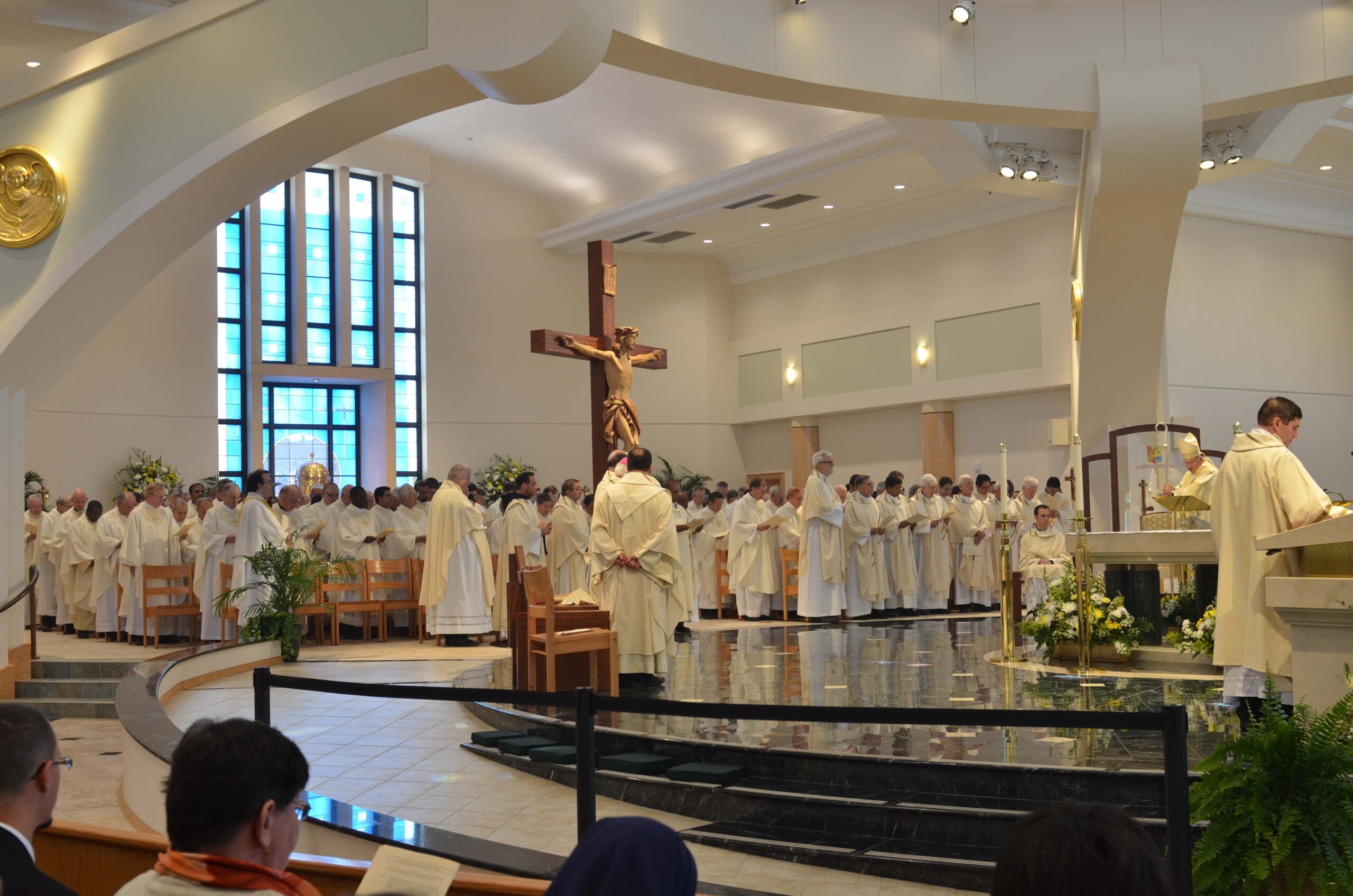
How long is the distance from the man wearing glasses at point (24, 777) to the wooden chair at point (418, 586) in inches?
417

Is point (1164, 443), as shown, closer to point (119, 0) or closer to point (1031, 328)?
point (1031, 328)

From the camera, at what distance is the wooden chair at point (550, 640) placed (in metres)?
7.55

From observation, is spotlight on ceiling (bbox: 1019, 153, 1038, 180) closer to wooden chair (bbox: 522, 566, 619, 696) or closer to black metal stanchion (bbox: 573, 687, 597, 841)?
wooden chair (bbox: 522, 566, 619, 696)

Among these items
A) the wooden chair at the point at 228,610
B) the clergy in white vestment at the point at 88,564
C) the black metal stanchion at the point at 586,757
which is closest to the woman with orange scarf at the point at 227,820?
the black metal stanchion at the point at 586,757

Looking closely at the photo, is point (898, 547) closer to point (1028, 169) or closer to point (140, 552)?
point (1028, 169)

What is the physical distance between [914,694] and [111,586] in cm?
906

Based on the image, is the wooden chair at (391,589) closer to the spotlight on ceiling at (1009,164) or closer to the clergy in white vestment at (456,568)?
the clergy in white vestment at (456,568)

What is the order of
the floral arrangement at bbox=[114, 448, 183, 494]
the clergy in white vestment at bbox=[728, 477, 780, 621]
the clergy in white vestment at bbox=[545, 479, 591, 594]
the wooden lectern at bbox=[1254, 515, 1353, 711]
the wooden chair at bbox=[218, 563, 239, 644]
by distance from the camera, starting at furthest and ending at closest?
the floral arrangement at bbox=[114, 448, 183, 494]
the clergy in white vestment at bbox=[728, 477, 780, 621]
the clergy in white vestment at bbox=[545, 479, 591, 594]
the wooden chair at bbox=[218, 563, 239, 644]
the wooden lectern at bbox=[1254, 515, 1353, 711]

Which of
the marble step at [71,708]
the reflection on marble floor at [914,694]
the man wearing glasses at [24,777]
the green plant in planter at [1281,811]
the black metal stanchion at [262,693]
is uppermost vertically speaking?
the man wearing glasses at [24,777]

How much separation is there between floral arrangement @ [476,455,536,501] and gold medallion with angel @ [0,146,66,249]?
1367 cm

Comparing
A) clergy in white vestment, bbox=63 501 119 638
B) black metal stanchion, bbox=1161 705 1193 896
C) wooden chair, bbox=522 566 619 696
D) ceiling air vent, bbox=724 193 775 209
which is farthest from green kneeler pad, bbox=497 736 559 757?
ceiling air vent, bbox=724 193 775 209

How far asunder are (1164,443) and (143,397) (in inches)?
559

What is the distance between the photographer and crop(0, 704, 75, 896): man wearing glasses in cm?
222

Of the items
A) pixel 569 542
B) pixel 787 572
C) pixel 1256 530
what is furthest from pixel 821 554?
pixel 1256 530
